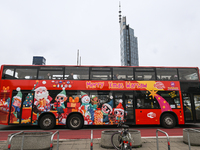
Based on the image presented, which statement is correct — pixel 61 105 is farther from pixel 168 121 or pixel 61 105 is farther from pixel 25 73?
pixel 168 121

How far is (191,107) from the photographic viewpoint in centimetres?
1005

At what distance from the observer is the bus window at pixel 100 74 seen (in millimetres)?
10117

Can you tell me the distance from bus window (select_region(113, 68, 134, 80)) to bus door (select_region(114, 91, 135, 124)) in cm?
105

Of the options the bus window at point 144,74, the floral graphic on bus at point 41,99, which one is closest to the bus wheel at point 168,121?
the bus window at point 144,74

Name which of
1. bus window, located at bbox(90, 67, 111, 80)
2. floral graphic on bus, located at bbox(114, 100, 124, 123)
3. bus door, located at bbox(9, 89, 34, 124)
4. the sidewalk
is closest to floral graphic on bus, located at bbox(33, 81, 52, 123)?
bus door, located at bbox(9, 89, 34, 124)

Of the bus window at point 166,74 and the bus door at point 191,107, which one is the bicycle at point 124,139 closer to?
the bus window at point 166,74

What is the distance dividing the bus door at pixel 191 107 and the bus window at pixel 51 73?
345 inches

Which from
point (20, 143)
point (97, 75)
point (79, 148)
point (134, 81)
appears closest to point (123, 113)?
point (134, 81)

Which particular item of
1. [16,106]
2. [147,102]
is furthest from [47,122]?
[147,102]

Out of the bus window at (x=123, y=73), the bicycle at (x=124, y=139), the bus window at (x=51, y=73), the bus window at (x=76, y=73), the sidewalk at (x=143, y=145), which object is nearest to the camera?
the bicycle at (x=124, y=139)

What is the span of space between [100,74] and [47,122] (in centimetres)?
479

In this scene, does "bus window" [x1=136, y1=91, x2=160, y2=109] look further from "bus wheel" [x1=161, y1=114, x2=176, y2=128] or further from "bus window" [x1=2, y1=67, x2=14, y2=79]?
"bus window" [x1=2, y1=67, x2=14, y2=79]

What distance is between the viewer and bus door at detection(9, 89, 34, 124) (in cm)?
945

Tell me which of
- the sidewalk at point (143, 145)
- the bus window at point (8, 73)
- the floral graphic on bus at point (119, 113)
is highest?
the bus window at point (8, 73)
